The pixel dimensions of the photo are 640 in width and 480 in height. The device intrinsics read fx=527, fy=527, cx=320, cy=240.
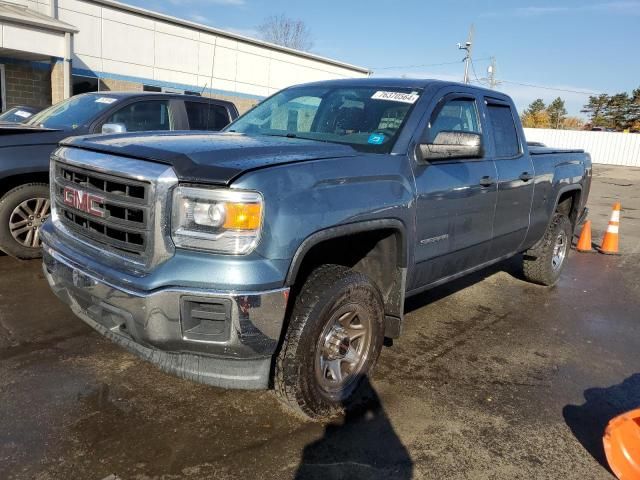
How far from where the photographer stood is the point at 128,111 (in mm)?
6039

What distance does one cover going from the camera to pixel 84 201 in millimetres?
2869

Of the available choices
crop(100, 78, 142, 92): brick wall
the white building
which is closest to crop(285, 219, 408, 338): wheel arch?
the white building

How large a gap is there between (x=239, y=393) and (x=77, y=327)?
1.59 m

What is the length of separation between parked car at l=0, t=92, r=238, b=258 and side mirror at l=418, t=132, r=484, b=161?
9.68ft

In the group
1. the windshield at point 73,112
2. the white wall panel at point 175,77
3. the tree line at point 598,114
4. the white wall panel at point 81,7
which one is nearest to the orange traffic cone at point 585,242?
the windshield at point 73,112

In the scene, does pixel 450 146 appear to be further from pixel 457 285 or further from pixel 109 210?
pixel 457 285

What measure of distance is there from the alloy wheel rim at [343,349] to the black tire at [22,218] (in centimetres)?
386

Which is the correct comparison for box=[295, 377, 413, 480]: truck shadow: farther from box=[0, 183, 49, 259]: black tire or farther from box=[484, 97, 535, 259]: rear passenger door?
box=[0, 183, 49, 259]: black tire

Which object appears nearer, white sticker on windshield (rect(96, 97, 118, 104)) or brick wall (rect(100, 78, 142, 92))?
white sticker on windshield (rect(96, 97, 118, 104))

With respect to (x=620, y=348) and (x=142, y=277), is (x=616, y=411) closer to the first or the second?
(x=620, y=348)

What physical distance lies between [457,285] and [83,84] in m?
15.3

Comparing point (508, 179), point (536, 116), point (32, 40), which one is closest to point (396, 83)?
point (508, 179)

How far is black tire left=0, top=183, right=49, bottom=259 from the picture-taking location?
17.0ft

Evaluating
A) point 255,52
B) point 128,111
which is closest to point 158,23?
point 255,52
